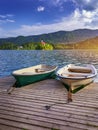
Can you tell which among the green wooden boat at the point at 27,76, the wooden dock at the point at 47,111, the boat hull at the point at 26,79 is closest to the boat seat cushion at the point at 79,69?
the green wooden boat at the point at 27,76

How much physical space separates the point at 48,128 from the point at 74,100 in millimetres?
2572

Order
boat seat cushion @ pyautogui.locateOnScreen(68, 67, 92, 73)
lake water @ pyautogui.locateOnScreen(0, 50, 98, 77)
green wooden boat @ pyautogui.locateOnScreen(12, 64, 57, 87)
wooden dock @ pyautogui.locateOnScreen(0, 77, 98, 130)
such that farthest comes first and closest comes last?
lake water @ pyautogui.locateOnScreen(0, 50, 98, 77) → boat seat cushion @ pyautogui.locateOnScreen(68, 67, 92, 73) → green wooden boat @ pyautogui.locateOnScreen(12, 64, 57, 87) → wooden dock @ pyautogui.locateOnScreen(0, 77, 98, 130)

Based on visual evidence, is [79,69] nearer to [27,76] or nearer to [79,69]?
[79,69]

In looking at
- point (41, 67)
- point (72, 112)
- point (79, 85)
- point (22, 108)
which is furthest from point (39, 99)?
point (41, 67)

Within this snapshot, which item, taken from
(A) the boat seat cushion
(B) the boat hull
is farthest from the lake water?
(B) the boat hull

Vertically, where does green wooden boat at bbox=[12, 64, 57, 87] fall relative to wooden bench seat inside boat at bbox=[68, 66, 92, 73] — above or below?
above

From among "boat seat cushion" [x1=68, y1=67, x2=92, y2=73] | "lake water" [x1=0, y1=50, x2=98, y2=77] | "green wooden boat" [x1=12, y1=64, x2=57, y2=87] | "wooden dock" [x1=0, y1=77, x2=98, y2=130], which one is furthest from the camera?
"lake water" [x1=0, y1=50, x2=98, y2=77]

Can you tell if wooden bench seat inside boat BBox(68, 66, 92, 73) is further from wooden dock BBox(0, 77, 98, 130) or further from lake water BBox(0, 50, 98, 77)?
lake water BBox(0, 50, 98, 77)

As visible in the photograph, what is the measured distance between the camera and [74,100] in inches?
296

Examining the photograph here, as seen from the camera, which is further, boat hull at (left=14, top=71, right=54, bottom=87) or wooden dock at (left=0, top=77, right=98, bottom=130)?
boat hull at (left=14, top=71, right=54, bottom=87)

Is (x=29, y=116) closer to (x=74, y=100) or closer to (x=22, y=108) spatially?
(x=22, y=108)

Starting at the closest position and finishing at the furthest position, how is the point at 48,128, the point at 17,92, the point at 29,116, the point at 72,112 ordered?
the point at 48,128 → the point at 29,116 → the point at 72,112 → the point at 17,92

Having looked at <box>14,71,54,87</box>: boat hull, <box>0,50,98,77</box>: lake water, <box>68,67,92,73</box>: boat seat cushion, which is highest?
<box>14,71,54,87</box>: boat hull

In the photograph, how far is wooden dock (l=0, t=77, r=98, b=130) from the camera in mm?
5281
